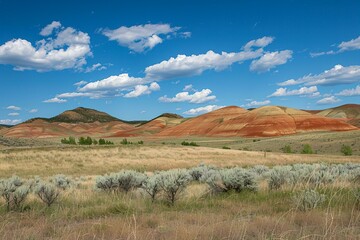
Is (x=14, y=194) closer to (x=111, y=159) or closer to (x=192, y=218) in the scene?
(x=192, y=218)

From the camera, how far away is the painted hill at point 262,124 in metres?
152

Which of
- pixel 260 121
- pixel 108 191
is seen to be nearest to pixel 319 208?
pixel 108 191

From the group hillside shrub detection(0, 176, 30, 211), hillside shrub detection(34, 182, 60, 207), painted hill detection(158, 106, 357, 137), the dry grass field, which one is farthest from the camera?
painted hill detection(158, 106, 357, 137)

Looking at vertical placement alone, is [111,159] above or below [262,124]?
below

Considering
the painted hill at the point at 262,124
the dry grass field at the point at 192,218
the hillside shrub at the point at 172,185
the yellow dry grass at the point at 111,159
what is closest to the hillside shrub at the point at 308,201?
the dry grass field at the point at 192,218

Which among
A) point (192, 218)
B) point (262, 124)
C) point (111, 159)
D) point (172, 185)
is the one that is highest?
point (262, 124)

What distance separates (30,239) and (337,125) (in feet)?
540

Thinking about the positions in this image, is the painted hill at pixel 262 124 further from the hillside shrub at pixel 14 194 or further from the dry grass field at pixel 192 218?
the hillside shrub at pixel 14 194

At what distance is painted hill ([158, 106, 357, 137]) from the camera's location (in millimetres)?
151625

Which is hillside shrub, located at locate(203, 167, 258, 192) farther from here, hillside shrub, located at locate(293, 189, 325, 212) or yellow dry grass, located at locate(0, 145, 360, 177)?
yellow dry grass, located at locate(0, 145, 360, 177)

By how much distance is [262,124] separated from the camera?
522 ft

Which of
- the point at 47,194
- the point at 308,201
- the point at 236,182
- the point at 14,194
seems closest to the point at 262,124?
the point at 236,182

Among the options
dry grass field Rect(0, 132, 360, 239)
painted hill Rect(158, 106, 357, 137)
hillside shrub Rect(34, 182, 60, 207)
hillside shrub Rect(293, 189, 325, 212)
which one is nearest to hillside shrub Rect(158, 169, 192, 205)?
dry grass field Rect(0, 132, 360, 239)

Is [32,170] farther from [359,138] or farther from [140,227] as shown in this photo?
[359,138]
